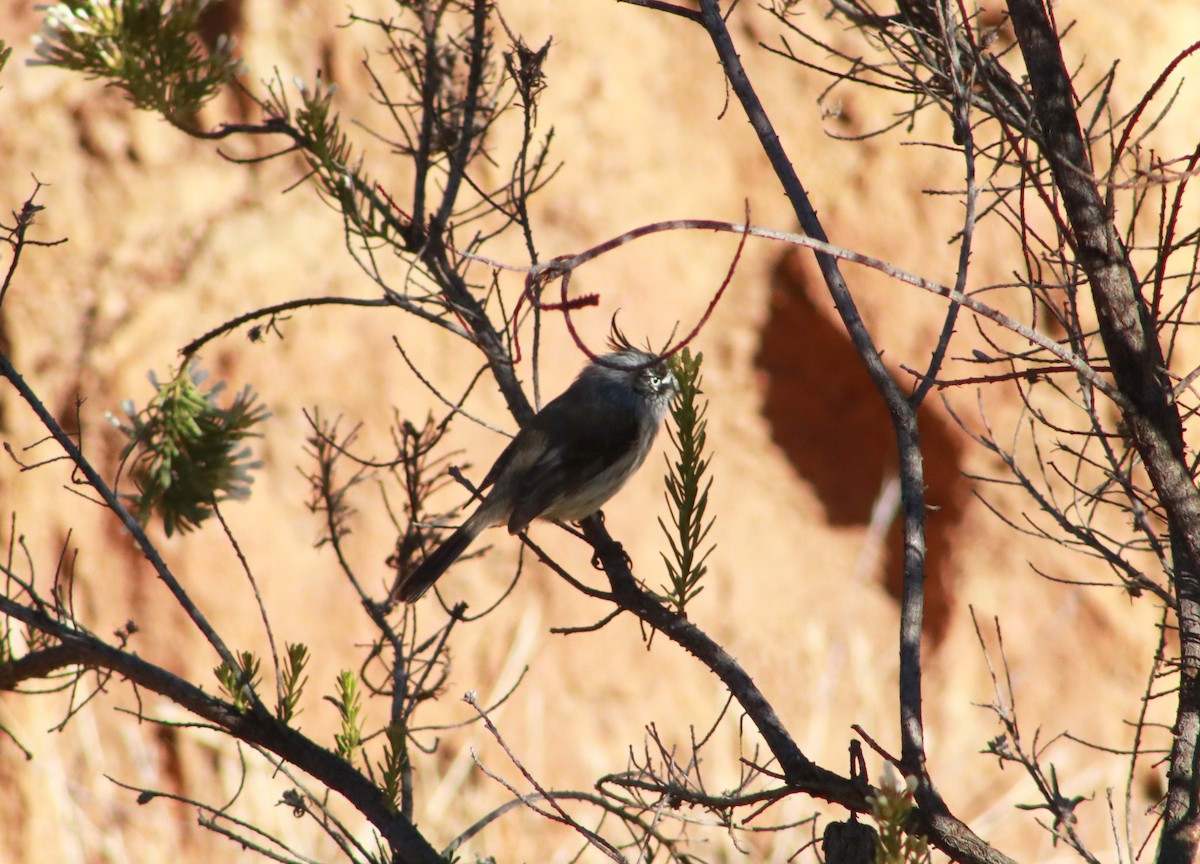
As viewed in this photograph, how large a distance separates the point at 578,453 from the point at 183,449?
1.76 meters

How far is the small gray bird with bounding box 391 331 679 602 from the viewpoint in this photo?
376 centimetres

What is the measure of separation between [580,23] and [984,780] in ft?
15.4

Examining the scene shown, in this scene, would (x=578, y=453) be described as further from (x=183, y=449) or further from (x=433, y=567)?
(x=183, y=449)

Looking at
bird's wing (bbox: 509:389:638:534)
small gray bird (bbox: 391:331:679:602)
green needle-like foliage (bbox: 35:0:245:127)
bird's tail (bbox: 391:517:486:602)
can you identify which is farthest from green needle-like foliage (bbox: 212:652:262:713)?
bird's wing (bbox: 509:389:638:534)

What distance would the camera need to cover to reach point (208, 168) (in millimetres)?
5594

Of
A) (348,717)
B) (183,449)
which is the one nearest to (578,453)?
(183,449)

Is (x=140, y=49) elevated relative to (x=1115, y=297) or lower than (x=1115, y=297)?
elevated

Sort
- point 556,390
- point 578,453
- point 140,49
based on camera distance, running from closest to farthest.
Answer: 1. point 140,49
2. point 578,453
3. point 556,390

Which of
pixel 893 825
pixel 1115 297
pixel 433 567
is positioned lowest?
pixel 893 825

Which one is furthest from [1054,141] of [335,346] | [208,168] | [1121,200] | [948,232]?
[208,168]

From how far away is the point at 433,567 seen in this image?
346 centimetres

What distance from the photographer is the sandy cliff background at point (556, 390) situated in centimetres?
539

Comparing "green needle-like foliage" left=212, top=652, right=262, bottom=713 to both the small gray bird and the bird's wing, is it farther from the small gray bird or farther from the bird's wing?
the bird's wing

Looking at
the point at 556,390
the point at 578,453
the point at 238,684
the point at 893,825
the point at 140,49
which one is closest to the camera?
the point at 893,825
